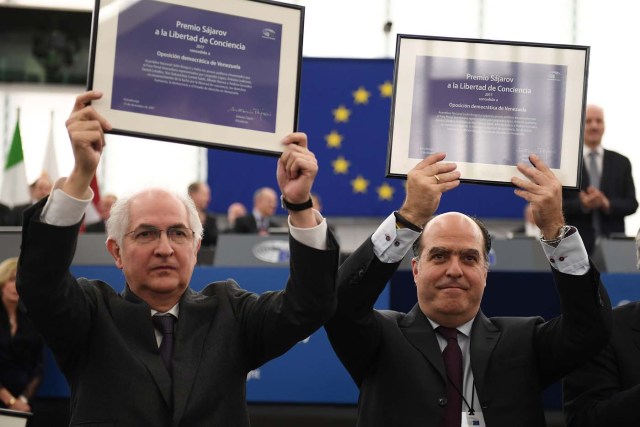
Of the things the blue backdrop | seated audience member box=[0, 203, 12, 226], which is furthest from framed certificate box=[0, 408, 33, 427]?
the blue backdrop

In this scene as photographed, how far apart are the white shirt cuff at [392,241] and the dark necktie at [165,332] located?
0.71m

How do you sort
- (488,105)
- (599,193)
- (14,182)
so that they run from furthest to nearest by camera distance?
(14,182), (599,193), (488,105)

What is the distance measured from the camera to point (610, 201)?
7.47 metres

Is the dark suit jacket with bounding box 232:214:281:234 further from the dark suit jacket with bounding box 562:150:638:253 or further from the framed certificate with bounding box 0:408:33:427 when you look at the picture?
the framed certificate with bounding box 0:408:33:427

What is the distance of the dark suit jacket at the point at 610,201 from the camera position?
729cm

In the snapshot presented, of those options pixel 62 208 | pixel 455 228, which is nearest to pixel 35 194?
pixel 455 228

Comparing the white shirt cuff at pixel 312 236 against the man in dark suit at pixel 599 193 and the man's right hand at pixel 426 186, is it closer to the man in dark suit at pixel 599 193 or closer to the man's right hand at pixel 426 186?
the man's right hand at pixel 426 186

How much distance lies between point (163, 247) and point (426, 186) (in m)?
0.85

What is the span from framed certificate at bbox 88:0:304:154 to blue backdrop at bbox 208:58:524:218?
7.45 meters

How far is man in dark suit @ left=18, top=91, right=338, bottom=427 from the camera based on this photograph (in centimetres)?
289

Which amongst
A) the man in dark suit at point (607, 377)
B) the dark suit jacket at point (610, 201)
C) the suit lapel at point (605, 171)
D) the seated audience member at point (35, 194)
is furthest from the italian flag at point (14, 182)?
the man in dark suit at point (607, 377)

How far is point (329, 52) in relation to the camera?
1505cm

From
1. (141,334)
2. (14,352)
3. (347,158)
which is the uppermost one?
(347,158)
